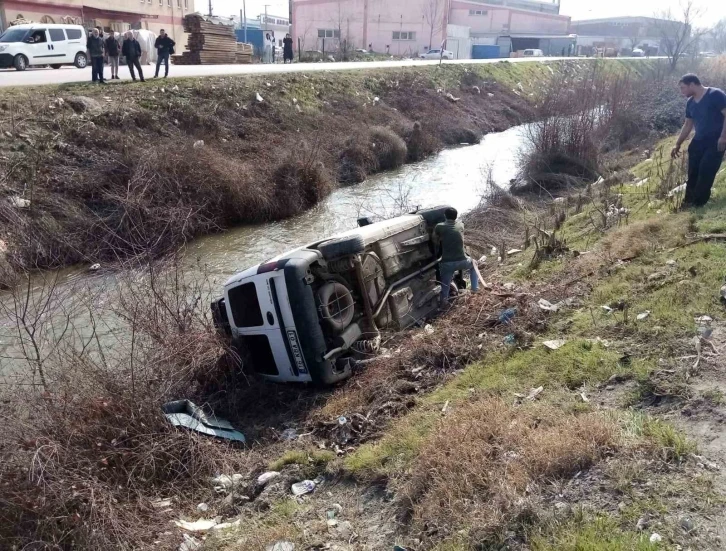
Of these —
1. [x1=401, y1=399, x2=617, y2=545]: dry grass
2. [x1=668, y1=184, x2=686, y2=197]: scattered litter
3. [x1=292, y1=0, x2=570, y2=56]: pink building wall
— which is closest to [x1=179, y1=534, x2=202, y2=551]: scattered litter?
[x1=401, y1=399, x2=617, y2=545]: dry grass

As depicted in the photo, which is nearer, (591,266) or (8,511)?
(8,511)

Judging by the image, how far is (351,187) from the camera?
681 inches

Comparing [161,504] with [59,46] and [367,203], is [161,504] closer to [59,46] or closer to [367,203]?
[367,203]

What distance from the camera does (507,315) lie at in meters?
6.12

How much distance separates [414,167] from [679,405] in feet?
54.4

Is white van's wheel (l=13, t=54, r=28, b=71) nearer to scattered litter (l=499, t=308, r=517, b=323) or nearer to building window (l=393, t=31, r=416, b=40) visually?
scattered litter (l=499, t=308, r=517, b=323)

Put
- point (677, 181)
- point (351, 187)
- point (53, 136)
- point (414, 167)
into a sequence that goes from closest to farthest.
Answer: point (677, 181), point (53, 136), point (351, 187), point (414, 167)

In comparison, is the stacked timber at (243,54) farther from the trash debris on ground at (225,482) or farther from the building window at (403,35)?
the building window at (403,35)

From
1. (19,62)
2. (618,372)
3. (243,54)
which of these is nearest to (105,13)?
(243,54)

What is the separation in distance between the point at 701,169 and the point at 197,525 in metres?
6.68

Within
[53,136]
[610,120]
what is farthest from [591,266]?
[610,120]

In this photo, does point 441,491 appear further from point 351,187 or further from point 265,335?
point 351,187

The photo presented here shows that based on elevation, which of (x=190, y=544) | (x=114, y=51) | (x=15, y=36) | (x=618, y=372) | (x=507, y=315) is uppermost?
(x=15, y=36)

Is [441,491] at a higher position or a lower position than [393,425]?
higher
